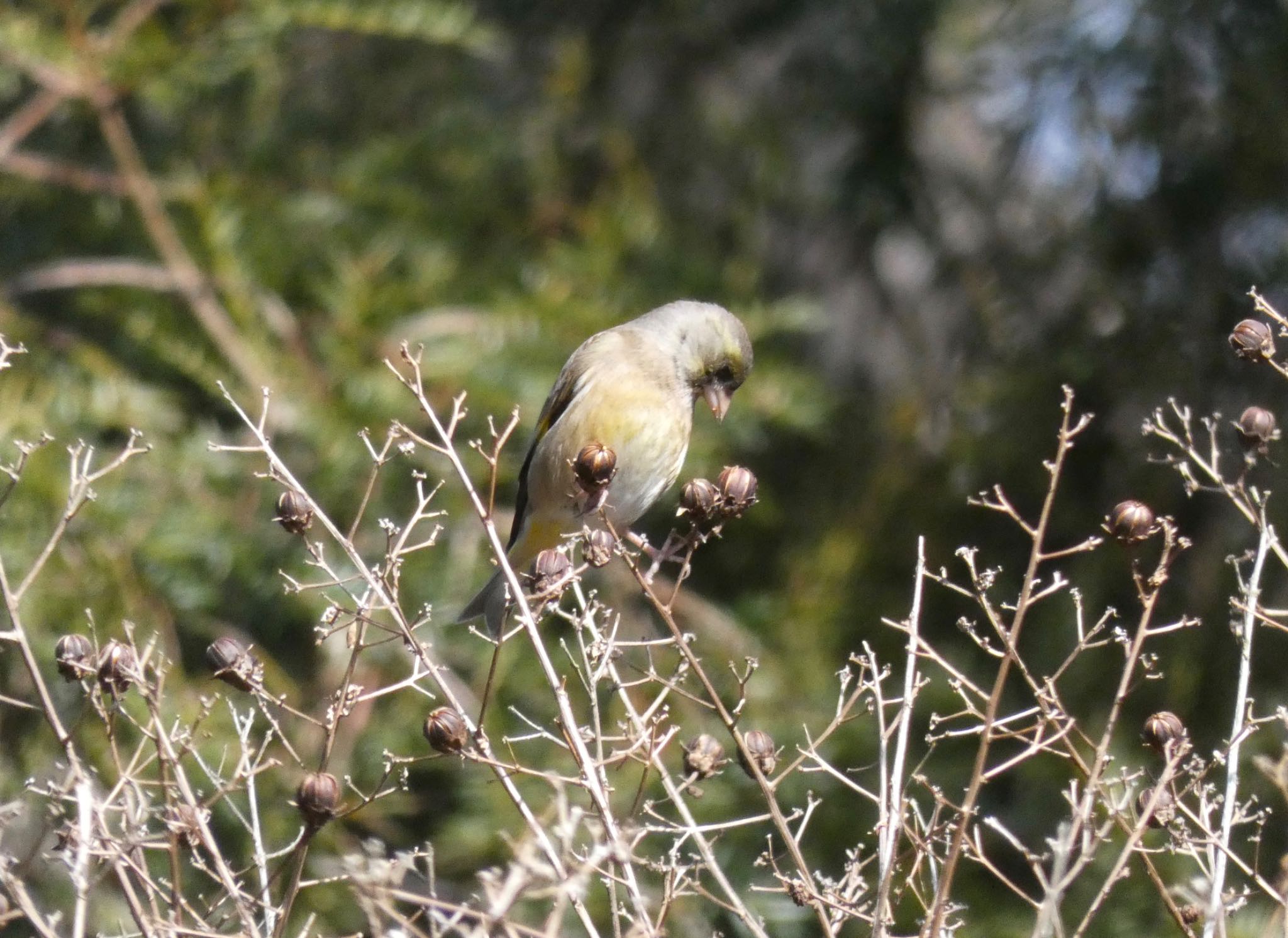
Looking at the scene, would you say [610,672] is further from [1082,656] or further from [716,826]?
[1082,656]

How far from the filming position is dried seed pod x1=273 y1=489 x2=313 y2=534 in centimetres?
229

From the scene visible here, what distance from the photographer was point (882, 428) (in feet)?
20.1

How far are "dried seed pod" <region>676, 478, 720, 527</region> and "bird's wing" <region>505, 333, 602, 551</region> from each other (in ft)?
5.50

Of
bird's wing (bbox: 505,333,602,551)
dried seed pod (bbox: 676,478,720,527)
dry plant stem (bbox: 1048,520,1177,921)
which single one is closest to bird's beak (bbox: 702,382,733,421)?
bird's wing (bbox: 505,333,602,551)

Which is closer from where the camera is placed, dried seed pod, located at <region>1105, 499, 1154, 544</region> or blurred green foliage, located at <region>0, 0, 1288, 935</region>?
dried seed pod, located at <region>1105, 499, 1154, 544</region>

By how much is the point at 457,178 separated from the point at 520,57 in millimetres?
788

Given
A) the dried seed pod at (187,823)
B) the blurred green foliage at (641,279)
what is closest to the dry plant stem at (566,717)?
the dried seed pod at (187,823)

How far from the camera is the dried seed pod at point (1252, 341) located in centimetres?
239

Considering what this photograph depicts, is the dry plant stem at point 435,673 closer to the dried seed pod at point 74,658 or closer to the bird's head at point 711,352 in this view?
the dried seed pod at point 74,658

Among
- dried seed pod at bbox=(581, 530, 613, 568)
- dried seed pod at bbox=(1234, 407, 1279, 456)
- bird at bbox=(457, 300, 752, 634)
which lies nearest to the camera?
dried seed pod at bbox=(1234, 407, 1279, 456)

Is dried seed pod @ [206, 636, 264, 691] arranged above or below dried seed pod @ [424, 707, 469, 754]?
above

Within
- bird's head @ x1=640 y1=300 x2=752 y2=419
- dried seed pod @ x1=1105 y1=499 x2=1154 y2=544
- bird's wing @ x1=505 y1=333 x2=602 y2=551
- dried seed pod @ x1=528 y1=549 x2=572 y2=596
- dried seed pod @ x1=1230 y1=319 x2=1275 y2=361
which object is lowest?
bird's wing @ x1=505 y1=333 x2=602 y2=551

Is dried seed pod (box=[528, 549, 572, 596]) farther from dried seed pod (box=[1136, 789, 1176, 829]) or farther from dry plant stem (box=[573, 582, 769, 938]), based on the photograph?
dried seed pod (box=[1136, 789, 1176, 829])

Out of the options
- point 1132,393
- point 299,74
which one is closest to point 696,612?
point 1132,393
